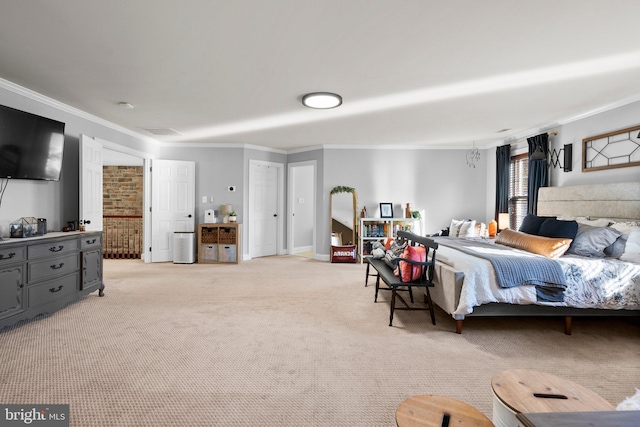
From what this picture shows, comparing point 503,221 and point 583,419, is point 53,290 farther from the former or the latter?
point 503,221

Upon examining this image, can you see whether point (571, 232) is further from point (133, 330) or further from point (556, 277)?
point (133, 330)

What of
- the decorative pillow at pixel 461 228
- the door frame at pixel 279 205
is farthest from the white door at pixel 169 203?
the decorative pillow at pixel 461 228

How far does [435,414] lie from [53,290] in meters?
3.87

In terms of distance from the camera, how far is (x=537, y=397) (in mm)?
1368

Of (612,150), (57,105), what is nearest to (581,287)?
(612,150)

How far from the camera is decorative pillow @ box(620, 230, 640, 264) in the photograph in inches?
121

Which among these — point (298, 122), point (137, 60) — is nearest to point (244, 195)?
point (298, 122)

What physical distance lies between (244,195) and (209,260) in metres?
1.51

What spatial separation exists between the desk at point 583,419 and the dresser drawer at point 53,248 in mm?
4070

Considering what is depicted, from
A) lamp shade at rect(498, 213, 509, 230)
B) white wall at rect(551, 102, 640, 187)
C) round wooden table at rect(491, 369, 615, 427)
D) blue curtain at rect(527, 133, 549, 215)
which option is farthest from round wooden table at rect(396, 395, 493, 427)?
lamp shade at rect(498, 213, 509, 230)

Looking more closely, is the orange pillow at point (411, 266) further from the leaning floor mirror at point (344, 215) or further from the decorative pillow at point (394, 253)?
the leaning floor mirror at point (344, 215)

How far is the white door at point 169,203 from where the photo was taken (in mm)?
6461

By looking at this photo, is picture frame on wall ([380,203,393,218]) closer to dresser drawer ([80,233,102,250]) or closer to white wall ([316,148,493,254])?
white wall ([316,148,493,254])

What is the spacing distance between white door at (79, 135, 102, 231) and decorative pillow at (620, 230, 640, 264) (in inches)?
242
